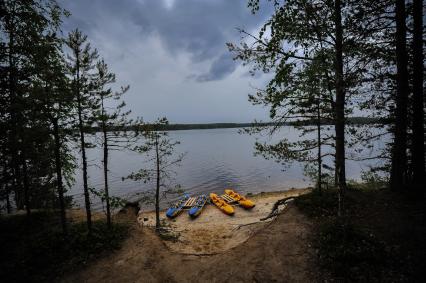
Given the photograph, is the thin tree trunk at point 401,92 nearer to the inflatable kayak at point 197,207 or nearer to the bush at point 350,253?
the bush at point 350,253

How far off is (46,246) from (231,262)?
7.97 meters

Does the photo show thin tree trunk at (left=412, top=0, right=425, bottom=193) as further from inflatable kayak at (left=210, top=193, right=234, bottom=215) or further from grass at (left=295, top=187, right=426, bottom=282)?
inflatable kayak at (left=210, top=193, right=234, bottom=215)

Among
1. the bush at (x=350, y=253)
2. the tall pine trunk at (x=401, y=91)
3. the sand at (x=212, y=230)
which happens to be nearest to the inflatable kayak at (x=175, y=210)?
the sand at (x=212, y=230)

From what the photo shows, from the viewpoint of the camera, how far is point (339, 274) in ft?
18.7

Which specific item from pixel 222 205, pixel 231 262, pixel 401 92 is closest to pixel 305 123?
pixel 401 92

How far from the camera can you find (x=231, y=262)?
730 centimetres

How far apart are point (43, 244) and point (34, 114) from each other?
18.2ft

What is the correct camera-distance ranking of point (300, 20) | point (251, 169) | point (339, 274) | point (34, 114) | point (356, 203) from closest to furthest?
point (339, 274) → point (300, 20) → point (34, 114) → point (356, 203) → point (251, 169)

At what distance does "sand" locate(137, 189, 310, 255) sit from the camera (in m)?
13.4

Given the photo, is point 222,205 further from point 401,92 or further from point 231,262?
point 401,92

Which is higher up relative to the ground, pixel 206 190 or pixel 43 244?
pixel 43 244

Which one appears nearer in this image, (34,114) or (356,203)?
(34,114)

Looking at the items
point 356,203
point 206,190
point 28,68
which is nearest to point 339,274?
point 356,203

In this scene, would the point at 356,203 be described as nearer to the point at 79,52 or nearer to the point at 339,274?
the point at 339,274
